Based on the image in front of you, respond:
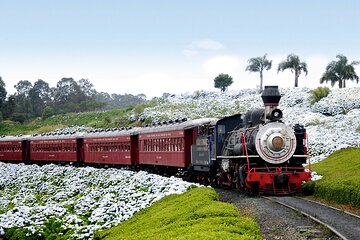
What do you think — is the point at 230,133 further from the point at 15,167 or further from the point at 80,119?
the point at 80,119

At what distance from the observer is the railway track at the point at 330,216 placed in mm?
14133

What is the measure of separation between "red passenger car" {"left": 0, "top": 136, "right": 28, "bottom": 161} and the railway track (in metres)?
44.8

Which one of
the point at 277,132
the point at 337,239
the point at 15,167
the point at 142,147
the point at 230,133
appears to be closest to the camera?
the point at 337,239

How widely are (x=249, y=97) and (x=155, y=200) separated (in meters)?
63.1

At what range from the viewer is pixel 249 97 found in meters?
84.0

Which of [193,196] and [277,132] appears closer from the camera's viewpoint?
[193,196]

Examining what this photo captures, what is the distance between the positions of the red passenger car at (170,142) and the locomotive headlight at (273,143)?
5009 mm

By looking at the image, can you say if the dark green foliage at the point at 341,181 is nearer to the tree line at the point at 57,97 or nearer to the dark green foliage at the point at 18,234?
the dark green foliage at the point at 18,234

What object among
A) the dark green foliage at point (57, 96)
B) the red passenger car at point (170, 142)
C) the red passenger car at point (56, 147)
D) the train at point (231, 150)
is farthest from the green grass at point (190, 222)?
the dark green foliage at point (57, 96)

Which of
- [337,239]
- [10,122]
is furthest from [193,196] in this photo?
[10,122]

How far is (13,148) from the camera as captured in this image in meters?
62.7

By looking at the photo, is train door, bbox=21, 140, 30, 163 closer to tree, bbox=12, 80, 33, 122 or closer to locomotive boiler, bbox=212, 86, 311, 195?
locomotive boiler, bbox=212, 86, 311, 195

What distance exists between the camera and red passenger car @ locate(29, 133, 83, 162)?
171 feet

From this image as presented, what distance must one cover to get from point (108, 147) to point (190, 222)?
32.6 meters
